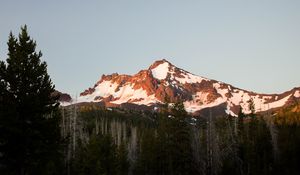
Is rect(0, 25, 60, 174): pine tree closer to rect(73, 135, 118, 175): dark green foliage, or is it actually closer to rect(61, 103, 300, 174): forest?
rect(61, 103, 300, 174): forest

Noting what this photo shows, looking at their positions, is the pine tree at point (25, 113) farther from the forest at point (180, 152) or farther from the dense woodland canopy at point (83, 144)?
the forest at point (180, 152)

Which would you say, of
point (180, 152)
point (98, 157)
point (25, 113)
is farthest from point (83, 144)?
point (25, 113)

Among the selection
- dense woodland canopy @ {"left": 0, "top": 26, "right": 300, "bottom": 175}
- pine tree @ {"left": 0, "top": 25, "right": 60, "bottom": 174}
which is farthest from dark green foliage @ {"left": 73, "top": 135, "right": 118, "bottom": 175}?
pine tree @ {"left": 0, "top": 25, "right": 60, "bottom": 174}

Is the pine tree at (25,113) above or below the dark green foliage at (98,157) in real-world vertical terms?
above

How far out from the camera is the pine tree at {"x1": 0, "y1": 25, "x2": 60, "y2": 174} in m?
26.6

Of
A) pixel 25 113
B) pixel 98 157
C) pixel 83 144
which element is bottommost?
pixel 98 157

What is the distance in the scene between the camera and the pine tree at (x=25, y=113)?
26.6 m

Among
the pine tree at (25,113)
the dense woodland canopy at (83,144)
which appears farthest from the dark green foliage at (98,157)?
the pine tree at (25,113)

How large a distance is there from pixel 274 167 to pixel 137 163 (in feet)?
85.0

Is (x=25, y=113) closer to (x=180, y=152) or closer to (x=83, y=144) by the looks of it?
(x=180, y=152)

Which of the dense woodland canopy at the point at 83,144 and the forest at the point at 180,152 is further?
the forest at the point at 180,152

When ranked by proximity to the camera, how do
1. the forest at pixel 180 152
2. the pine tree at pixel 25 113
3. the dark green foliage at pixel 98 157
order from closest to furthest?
the pine tree at pixel 25 113 → the dark green foliage at pixel 98 157 → the forest at pixel 180 152

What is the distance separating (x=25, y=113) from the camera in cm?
2731

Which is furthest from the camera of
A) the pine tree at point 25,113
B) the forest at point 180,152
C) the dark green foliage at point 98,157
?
the forest at point 180,152
